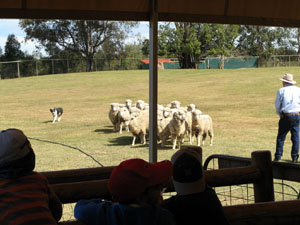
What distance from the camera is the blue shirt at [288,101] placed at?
29.0ft

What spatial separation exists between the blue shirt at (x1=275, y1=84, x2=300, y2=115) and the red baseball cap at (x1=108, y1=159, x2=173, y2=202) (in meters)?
7.54

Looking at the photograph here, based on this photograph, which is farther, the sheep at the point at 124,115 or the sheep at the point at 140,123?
the sheep at the point at 124,115

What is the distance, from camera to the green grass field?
42.7 feet

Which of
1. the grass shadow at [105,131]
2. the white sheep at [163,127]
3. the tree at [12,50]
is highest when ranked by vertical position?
the tree at [12,50]

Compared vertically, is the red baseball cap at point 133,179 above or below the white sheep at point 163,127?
above

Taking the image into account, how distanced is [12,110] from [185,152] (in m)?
20.3

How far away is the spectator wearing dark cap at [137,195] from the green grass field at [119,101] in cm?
948

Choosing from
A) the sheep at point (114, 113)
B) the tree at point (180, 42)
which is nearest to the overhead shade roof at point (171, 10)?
the sheep at point (114, 113)

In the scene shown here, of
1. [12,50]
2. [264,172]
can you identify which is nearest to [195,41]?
[12,50]

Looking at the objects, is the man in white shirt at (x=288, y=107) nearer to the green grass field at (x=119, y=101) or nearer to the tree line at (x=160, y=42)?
the green grass field at (x=119, y=101)

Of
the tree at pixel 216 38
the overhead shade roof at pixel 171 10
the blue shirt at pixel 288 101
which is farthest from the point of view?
the tree at pixel 216 38

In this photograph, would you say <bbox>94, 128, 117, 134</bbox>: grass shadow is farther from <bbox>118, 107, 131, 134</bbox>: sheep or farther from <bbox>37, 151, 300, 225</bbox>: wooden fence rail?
<bbox>37, 151, 300, 225</bbox>: wooden fence rail

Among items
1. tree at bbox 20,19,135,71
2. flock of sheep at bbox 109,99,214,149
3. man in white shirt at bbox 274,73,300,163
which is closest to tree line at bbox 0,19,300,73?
tree at bbox 20,19,135,71

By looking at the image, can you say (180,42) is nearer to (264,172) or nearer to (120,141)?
(120,141)
